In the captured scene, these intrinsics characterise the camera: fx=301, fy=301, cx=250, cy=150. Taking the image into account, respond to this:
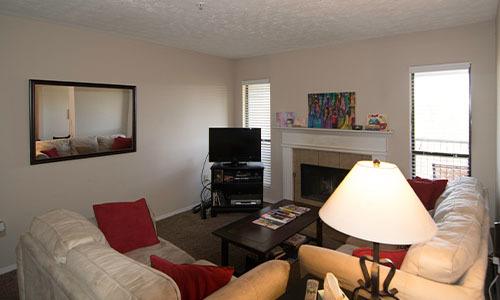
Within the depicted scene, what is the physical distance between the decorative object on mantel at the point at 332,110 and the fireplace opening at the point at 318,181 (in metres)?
0.65

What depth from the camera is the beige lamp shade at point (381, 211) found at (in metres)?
1.16

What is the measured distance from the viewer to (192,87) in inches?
187

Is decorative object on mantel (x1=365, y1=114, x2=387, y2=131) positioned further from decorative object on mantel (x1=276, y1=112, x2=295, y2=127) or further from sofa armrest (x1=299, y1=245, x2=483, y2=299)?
sofa armrest (x1=299, y1=245, x2=483, y2=299)

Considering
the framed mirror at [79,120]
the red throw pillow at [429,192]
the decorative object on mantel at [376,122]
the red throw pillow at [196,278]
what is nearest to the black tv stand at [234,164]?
the framed mirror at [79,120]

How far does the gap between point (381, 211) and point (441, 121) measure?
2.98 meters

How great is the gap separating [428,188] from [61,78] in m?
3.96

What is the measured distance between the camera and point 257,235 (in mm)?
2715

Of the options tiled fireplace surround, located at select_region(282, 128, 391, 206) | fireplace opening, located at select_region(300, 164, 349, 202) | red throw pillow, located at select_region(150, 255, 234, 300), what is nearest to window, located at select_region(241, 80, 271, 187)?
tiled fireplace surround, located at select_region(282, 128, 391, 206)

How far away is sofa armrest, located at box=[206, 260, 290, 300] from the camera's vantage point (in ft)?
4.41

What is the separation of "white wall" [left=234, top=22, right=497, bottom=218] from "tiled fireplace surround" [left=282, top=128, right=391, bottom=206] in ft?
0.58

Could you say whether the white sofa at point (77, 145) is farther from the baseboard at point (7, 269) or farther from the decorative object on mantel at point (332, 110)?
the decorative object on mantel at point (332, 110)

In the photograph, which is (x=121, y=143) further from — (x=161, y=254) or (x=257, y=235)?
(x=257, y=235)

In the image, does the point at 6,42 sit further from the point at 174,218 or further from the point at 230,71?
the point at 230,71

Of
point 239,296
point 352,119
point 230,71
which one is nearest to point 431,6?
point 352,119
